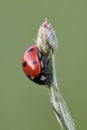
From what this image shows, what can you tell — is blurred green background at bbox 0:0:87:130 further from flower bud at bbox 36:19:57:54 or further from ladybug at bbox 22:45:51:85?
flower bud at bbox 36:19:57:54

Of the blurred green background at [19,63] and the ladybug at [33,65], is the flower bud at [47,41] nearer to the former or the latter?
the ladybug at [33,65]

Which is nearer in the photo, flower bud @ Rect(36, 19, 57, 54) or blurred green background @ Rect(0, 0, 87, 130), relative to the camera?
flower bud @ Rect(36, 19, 57, 54)

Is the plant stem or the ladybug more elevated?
the ladybug

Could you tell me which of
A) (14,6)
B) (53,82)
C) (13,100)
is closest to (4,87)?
(13,100)

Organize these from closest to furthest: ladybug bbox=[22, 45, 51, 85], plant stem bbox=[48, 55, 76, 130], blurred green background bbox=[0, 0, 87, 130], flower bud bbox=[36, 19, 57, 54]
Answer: plant stem bbox=[48, 55, 76, 130], flower bud bbox=[36, 19, 57, 54], ladybug bbox=[22, 45, 51, 85], blurred green background bbox=[0, 0, 87, 130]

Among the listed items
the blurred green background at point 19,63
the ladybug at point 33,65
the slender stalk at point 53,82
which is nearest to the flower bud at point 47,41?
the slender stalk at point 53,82

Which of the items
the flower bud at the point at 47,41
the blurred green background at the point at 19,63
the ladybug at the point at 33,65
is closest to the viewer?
the flower bud at the point at 47,41

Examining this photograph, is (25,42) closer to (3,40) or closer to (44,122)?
→ (3,40)

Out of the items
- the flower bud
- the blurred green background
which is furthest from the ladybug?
the blurred green background
